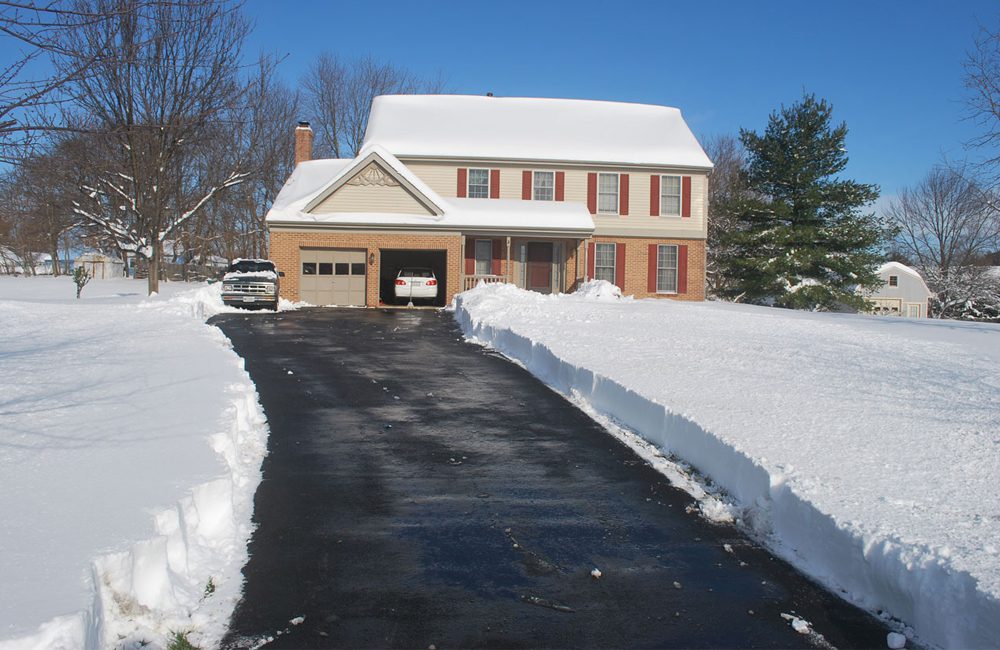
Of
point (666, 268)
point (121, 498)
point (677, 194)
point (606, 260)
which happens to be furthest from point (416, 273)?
point (121, 498)

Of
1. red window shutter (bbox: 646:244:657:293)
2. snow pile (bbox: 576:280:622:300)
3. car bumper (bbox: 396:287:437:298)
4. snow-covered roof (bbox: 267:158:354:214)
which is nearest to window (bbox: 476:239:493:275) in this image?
car bumper (bbox: 396:287:437:298)

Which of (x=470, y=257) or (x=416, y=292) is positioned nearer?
(x=416, y=292)

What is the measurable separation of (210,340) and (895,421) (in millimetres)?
12112

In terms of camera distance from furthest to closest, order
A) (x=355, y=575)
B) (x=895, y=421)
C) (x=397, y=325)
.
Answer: (x=397, y=325), (x=895, y=421), (x=355, y=575)

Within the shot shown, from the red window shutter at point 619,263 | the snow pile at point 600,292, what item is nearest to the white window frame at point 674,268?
the red window shutter at point 619,263

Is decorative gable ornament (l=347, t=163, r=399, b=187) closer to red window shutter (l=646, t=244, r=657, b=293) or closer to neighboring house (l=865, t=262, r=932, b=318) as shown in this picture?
red window shutter (l=646, t=244, r=657, b=293)

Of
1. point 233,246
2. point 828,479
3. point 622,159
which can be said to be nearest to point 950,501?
point 828,479

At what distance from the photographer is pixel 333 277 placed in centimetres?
2905

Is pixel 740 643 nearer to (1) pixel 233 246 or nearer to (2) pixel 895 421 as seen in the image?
(2) pixel 895 421

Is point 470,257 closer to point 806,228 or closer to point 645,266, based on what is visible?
point 645,266

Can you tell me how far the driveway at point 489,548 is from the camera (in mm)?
4449

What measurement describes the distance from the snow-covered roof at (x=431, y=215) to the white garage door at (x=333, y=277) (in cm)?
128

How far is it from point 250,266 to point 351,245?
12.2 feet

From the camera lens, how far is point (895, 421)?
26.2 feet
